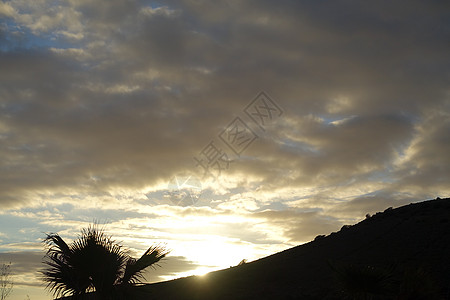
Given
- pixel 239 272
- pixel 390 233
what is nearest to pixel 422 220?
pixel 390 233

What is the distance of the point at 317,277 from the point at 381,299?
8782 millimetres

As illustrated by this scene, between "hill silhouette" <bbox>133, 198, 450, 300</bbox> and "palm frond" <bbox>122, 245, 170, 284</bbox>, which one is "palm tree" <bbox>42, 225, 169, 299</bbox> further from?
"hill silhouette" <bbox>133, 198, 450, 300</bbox>

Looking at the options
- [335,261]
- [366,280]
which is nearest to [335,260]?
[335,261]

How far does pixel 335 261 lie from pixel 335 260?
1.88 meters

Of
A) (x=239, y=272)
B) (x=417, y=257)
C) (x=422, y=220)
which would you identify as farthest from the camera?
(x=422, y=220)

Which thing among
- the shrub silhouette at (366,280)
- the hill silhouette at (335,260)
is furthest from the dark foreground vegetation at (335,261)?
the shrub silhouette at (366,280)

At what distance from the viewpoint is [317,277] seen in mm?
39688

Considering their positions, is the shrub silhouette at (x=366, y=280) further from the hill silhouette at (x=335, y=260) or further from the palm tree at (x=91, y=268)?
the hill silhouette at (x=335, y=260)

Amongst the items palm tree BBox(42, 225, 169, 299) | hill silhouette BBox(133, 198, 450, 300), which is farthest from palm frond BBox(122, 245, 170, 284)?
hill silhouette BBox(133, 198, 450, 300)

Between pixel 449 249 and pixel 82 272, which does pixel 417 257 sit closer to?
pixel 449 249

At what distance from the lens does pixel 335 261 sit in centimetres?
4281

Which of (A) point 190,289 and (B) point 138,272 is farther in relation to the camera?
(A) point 190,289

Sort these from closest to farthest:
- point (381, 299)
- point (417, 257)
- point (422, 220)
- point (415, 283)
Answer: point (415, 283)
point (381, 299)
point (417, 257)
point (422, 220)

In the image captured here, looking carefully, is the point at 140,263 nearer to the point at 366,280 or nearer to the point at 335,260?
the point at 366,280
